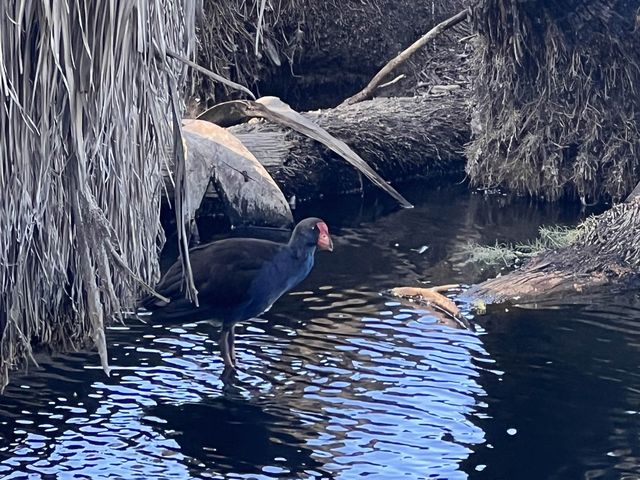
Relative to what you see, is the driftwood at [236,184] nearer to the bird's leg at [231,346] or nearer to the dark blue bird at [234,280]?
the dark blue bird at [234,280]

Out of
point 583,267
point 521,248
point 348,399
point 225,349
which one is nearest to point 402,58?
point 521,248

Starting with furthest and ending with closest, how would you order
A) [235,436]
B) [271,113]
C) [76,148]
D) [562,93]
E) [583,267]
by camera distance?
[562,93] → [271,113] → [583,267] → [235,436] → [76,148]

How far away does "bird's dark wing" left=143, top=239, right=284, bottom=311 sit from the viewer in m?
8.12

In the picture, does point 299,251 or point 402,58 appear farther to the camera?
point 402,58

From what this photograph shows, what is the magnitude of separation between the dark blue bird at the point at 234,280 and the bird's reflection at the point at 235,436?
64 centimetres

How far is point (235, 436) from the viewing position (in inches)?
284

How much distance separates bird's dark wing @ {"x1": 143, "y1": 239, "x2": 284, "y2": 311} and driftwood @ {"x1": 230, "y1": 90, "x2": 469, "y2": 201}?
5358mm

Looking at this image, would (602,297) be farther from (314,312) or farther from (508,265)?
(314,312)

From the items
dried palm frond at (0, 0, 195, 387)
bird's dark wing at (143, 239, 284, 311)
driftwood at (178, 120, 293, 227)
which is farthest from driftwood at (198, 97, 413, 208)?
dried palm frond at (0, 0, 195, 387)

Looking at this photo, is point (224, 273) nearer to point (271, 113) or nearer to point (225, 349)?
point (225, 349)

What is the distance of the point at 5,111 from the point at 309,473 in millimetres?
2790

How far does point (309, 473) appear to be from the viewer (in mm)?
6695

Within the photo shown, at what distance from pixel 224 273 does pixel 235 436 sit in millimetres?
1376

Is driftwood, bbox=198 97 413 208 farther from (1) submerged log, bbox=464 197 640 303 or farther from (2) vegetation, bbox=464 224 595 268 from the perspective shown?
(1) submerged log, bbox=464 197 640 303
